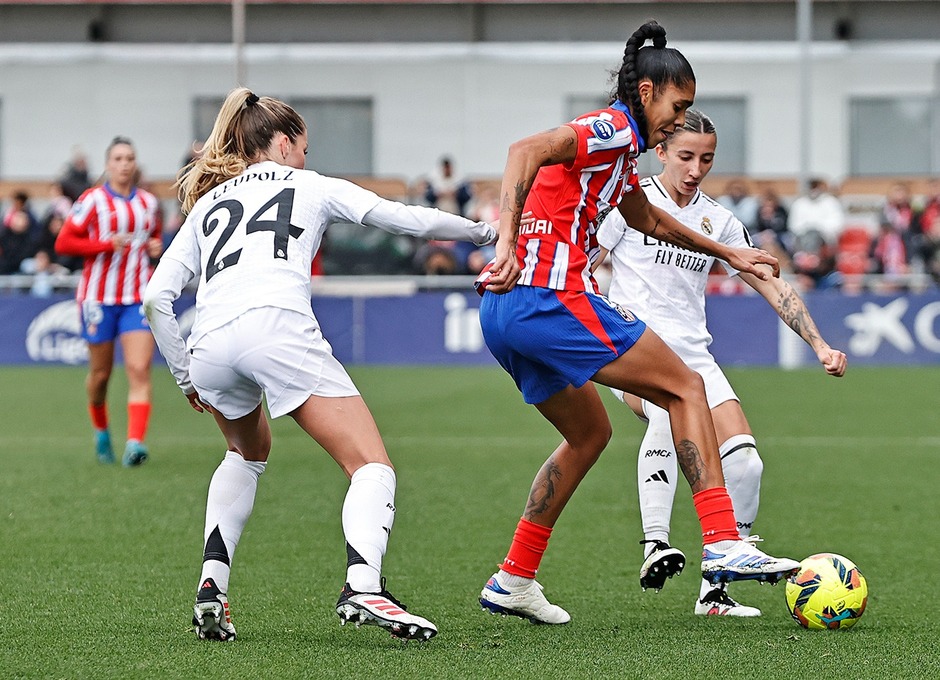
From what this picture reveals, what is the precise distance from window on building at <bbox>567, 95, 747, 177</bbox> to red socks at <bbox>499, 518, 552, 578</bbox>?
2323 cm

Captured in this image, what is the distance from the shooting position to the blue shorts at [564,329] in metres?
5.13

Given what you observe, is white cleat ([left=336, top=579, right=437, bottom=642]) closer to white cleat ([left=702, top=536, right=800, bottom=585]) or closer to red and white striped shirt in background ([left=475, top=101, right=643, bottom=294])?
white cleat ([left=702, top=536, right=800, bottom=585])

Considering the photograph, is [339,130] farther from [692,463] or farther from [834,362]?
[692,463]

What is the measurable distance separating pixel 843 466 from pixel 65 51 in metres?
22.1

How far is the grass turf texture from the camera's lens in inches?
193

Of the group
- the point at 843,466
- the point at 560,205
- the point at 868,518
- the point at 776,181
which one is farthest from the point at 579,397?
the point at 776,181

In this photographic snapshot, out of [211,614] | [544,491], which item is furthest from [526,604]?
[211,614]

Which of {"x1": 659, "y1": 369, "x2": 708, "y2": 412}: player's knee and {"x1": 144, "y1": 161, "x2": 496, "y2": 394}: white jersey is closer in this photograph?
{"x1": 144, "y1": 161, "x2": 496, "y2": 394}: white jersey

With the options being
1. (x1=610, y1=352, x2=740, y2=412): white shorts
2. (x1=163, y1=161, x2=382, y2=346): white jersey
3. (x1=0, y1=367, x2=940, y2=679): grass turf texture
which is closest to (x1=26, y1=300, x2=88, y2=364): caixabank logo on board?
(x1=0, y1=367, x2=940, y2=679): grass turf texture

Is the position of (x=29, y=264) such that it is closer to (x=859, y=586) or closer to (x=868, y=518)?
(x=868, y=518)

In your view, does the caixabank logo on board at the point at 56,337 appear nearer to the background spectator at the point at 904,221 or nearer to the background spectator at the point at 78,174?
the background spectator at the point at 78,174

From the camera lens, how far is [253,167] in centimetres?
516

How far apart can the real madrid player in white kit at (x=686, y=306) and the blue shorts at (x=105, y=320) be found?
16.2 feet

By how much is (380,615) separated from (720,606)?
5.61 ft
